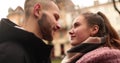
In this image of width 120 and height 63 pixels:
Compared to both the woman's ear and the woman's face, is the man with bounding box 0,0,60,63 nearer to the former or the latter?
the woman's face

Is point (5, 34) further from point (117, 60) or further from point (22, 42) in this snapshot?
point (117, 60)

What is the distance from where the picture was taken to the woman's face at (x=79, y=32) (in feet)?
13.2

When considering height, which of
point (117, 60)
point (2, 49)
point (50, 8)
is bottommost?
point (117, 60)

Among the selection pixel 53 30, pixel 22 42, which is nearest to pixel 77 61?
pixel 53 30

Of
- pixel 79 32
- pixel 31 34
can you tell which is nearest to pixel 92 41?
pixel 79 32

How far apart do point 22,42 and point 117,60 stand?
3.89ft

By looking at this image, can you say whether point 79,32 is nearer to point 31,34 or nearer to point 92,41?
point 92,41

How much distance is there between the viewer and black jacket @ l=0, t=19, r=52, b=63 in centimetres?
290

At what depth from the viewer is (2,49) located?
2912 mm

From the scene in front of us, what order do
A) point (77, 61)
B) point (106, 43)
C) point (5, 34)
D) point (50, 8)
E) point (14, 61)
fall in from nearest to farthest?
point (14, 61), point (5, 34), point (50, 8), point (77, 61), point (106, 43)

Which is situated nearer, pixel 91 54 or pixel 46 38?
pixel 46 38

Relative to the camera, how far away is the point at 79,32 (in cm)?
404

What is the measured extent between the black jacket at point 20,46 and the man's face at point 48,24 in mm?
96

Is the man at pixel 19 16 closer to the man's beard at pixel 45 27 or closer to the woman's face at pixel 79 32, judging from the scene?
the man's beard at pixel 45 27
